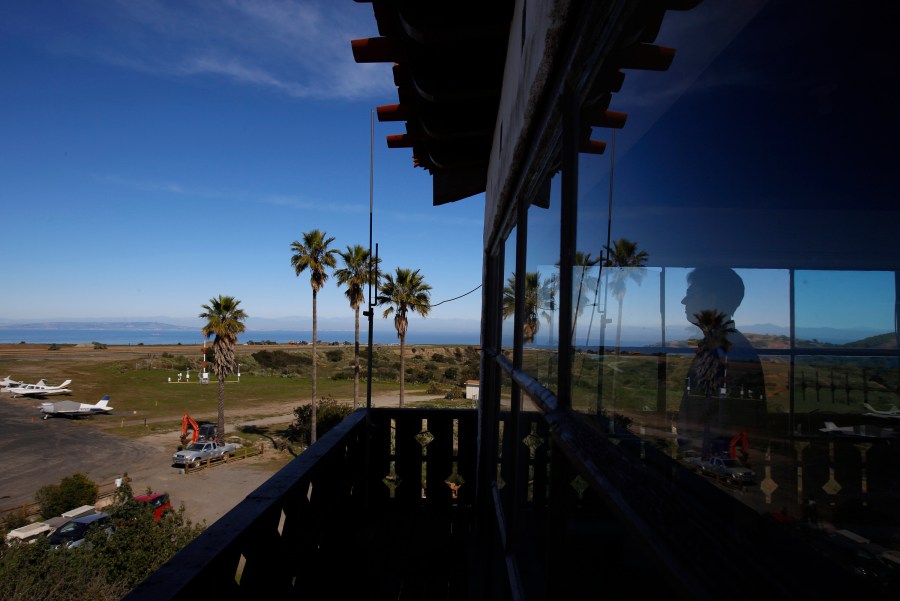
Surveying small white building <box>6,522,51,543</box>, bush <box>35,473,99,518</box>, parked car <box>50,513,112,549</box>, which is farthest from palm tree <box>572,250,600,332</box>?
bush <box>35,473,99,518</box>

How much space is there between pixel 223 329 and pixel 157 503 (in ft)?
27.3

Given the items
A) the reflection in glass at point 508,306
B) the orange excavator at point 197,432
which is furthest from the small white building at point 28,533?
the reflection in glass at point 508,306

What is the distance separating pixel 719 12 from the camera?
524 millimetres

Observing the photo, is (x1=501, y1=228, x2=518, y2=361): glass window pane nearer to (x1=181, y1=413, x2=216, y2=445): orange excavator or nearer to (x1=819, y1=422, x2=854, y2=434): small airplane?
(x1=819, y1=422, x2=854, y2=434): small airplane

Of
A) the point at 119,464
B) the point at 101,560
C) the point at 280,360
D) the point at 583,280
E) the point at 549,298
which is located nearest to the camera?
the point at 583,280

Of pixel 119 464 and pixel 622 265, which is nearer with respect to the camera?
pixel 622 265

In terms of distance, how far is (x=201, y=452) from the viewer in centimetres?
1908

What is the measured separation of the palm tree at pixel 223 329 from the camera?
21.0m

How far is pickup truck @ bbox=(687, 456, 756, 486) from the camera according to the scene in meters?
0.46

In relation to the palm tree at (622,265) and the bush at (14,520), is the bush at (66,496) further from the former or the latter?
the palm tree at (622,265)

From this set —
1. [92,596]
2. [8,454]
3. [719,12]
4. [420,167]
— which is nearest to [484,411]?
[420,167]

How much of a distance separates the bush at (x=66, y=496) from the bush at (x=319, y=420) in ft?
25.3

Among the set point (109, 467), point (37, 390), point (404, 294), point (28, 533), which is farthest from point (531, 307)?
point (37, 390)

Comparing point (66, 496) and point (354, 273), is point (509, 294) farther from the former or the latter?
point (354, 273)
